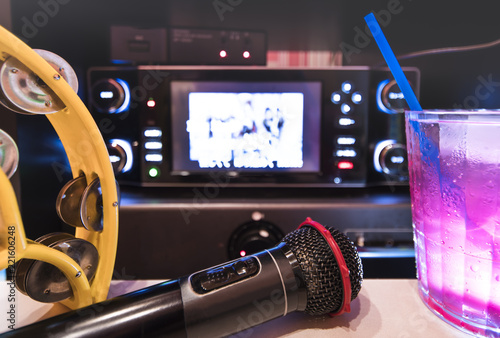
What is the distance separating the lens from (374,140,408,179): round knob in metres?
0.63

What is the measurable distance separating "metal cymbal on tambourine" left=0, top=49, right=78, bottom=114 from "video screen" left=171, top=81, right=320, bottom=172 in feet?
1.00

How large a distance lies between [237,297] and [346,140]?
15.9 inches

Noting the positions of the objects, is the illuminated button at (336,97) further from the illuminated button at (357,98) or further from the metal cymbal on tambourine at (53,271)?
the metal cymbal on tambourine at (53,271)

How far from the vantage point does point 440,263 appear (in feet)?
Result: 1.17

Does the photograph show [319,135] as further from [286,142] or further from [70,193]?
[70,193]

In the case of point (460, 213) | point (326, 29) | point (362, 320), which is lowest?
point (362, 320)

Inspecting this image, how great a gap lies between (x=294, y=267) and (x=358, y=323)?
9cm

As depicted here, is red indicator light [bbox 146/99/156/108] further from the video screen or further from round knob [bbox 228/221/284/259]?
round knob [bbox 228/221/284/259]

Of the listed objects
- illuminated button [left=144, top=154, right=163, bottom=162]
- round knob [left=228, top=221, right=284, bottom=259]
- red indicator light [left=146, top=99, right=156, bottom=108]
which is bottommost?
round knob [left=228, top=221, right=284, bottom=259]

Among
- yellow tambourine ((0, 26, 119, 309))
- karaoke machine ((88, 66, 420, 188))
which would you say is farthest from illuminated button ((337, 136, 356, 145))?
yellow tambourine ((0, 26, 119, 309))

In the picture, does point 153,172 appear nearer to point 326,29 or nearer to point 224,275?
point 224,275

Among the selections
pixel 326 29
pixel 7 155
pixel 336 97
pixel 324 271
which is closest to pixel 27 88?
pixel 7 155

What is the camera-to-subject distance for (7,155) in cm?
29

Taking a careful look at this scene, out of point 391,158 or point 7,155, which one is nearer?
point 7,155
